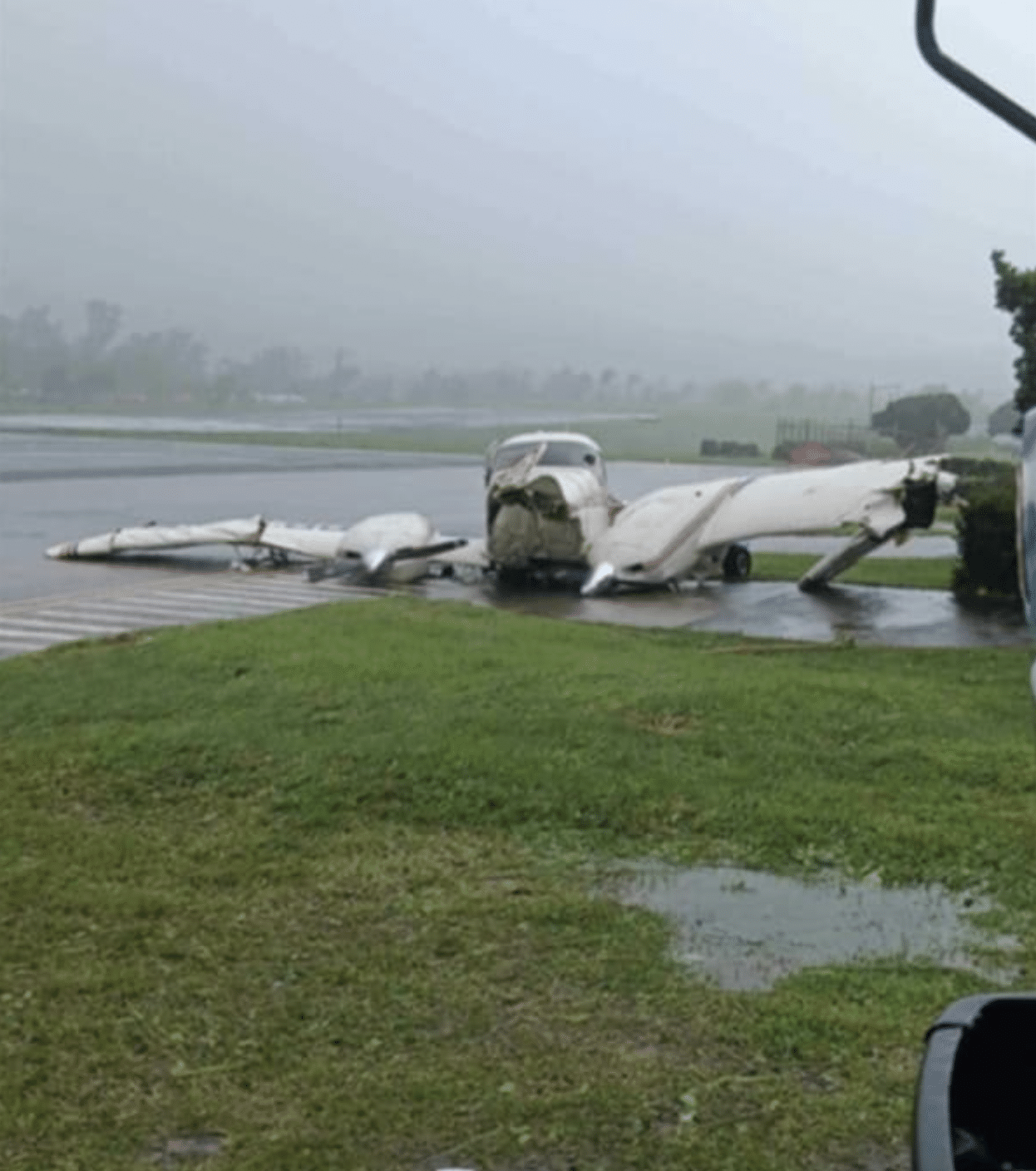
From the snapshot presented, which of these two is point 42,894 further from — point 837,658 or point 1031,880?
point 837,658

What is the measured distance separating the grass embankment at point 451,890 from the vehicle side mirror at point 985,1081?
67.2 inches

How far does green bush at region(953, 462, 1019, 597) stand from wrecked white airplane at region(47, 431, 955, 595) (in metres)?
0.63

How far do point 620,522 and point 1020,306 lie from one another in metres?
5.78

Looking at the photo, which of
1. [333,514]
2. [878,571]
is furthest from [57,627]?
[333,514]

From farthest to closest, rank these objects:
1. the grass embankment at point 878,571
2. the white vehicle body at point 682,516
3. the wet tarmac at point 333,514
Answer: the grass embankment at point 878,571 < the white vehicle body at point 682,516 < the wet tarmac at point 333,514

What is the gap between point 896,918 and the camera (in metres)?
6.20

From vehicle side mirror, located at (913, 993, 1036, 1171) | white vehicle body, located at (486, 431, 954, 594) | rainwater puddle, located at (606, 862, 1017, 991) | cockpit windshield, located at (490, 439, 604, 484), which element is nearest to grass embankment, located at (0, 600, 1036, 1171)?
rainwater puddle, located at (606, 862, 1017, 991)

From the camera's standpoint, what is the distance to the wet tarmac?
16906 millimetres

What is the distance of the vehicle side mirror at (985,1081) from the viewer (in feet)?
7.61

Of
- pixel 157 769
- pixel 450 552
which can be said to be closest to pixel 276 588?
pixel 450 552

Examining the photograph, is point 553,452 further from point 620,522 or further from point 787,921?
point 787,921

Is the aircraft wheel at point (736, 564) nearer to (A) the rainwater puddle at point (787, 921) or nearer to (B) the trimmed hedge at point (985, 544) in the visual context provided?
(B) the trimmed hedge at point (985, 544)

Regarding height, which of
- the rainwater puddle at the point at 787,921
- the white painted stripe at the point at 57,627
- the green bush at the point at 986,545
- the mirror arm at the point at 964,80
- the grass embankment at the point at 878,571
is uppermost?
the mirror arm at the point at 964,80

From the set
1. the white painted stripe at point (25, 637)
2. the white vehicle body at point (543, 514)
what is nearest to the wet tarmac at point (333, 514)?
the white vehicle body at point (543, 514)
